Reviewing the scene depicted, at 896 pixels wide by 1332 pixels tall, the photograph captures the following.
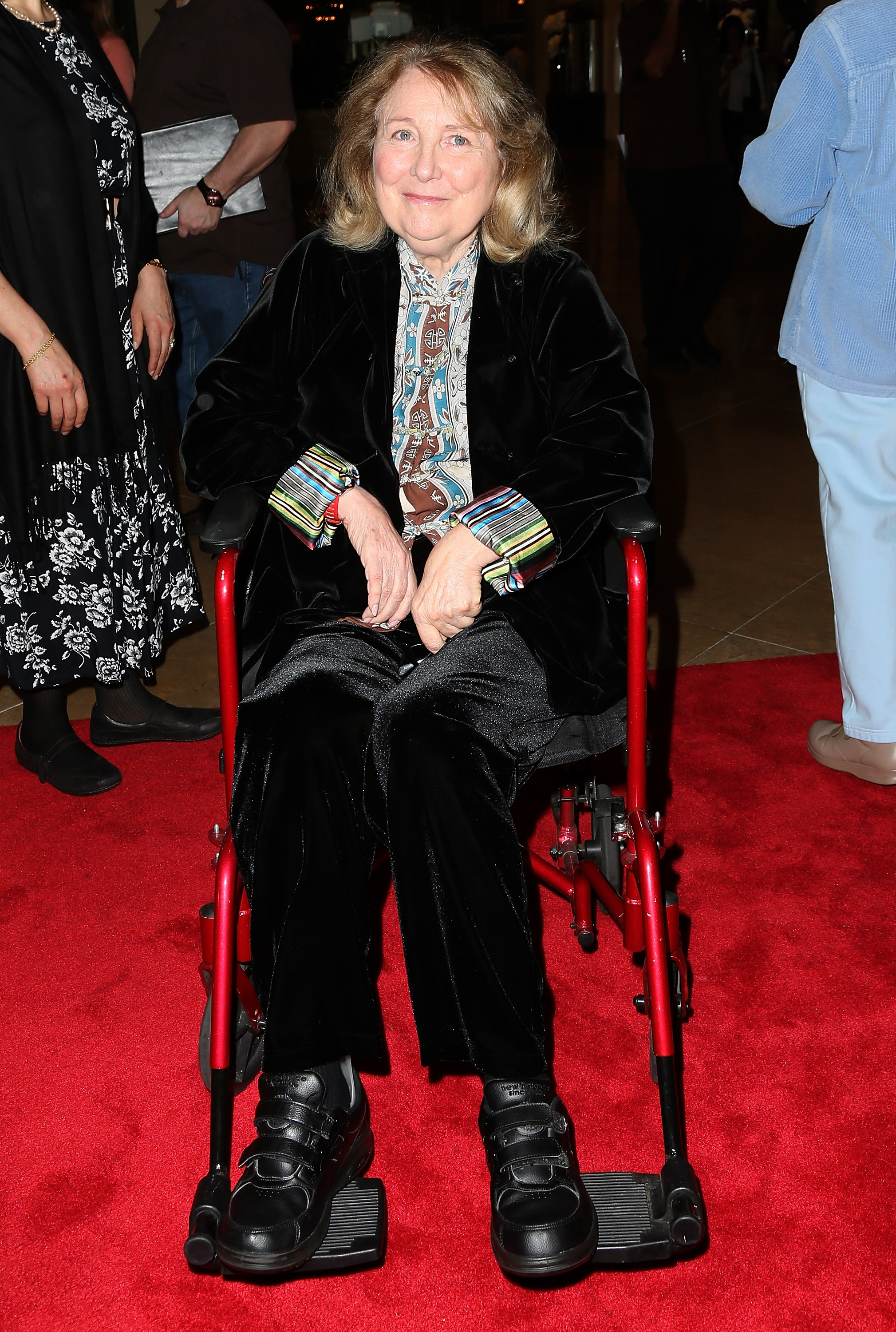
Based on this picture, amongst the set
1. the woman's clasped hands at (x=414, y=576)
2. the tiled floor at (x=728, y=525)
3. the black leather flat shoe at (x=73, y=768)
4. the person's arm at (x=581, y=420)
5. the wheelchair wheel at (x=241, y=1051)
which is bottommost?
the tiled floor at (x=728, y=525)

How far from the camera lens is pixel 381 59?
1.70 metres

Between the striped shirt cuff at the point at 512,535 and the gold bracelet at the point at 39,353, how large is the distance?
3.02 feet

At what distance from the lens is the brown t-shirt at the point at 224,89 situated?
9.22 ft

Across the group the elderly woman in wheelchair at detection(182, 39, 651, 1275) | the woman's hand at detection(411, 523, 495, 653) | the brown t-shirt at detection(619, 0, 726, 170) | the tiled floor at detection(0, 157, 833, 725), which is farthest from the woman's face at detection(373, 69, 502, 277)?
the brown t-shirt at detection(619, 0, 726, 170)

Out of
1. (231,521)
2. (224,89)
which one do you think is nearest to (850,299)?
(231,521)

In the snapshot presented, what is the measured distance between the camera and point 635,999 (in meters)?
1.71

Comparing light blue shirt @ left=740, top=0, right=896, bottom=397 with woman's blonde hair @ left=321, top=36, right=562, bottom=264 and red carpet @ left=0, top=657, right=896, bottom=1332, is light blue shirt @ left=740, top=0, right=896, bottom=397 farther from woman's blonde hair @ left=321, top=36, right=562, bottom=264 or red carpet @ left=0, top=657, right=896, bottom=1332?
red carpet @ left=0, top=657, right=896, bottom=1332

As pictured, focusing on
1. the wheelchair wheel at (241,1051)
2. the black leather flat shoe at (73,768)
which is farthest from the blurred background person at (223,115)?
the wheelchair wheel at (241,1051)

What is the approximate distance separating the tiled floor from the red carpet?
58 centimetres

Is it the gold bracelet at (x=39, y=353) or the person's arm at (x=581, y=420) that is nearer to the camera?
the person's arm at (x=581, y=420)

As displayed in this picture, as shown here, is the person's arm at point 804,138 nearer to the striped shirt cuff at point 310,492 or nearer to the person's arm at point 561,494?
the person's arm at point 561,494

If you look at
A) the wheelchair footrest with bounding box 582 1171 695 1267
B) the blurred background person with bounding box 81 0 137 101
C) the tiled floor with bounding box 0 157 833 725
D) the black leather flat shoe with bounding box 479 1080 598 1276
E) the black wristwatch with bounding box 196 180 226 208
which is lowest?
the tiled floor with bounding box 0 157 833 725

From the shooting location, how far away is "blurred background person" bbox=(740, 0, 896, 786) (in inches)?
73.6

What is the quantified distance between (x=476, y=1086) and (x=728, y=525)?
8.50ft
